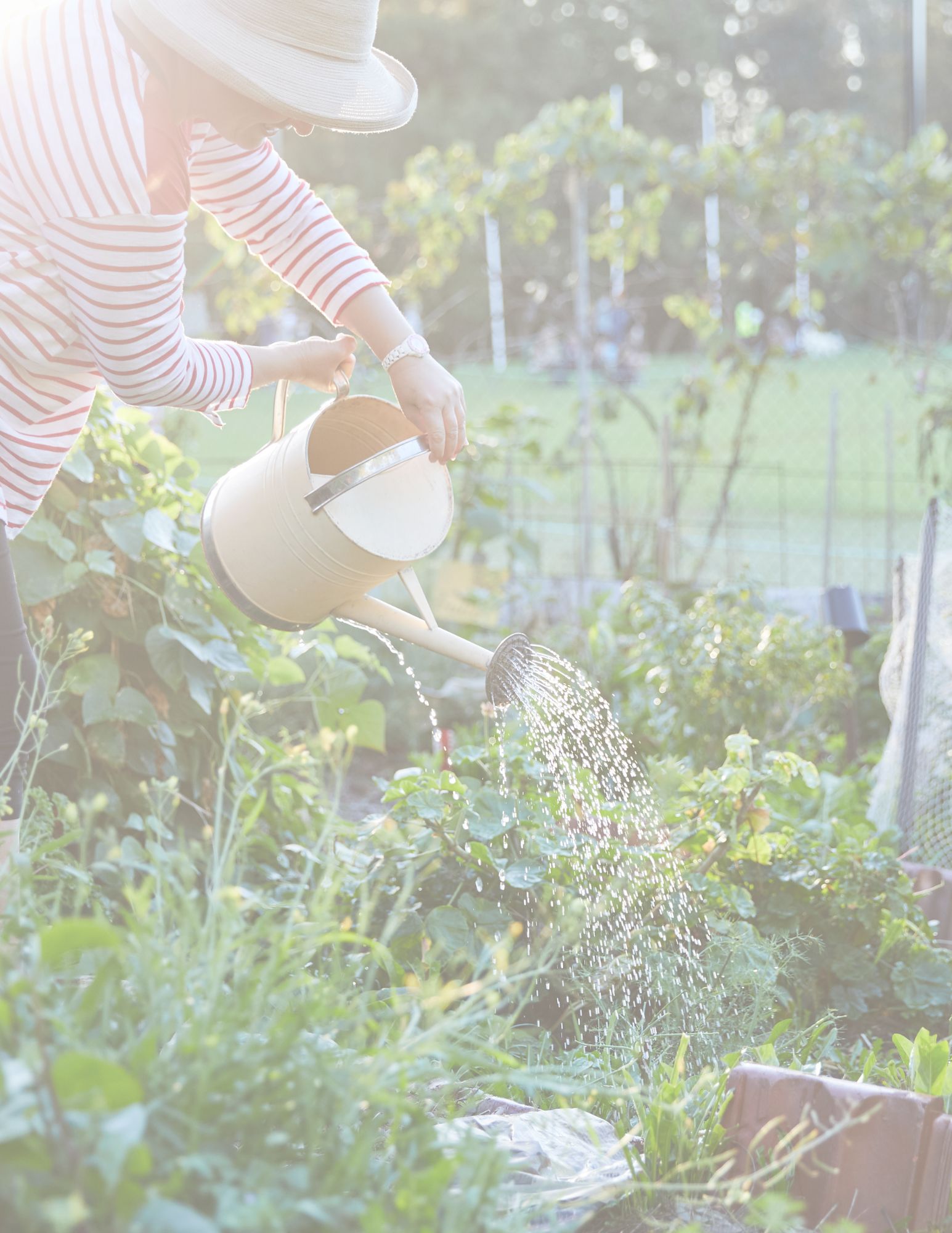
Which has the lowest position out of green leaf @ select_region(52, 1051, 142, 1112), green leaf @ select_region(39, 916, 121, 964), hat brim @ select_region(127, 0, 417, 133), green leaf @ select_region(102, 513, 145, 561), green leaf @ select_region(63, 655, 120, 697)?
green leaf @ select_region(63, 655, 120, 697)

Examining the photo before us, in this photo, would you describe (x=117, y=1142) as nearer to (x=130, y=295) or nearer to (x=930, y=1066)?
(x=130, y=295)

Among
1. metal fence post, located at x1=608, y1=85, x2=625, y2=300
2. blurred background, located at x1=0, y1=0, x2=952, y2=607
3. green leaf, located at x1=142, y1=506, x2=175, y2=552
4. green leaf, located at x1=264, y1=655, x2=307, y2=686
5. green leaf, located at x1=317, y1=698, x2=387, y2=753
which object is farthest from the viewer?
metal fence post, located at x1=608, y1=85, x2=625, y2=300

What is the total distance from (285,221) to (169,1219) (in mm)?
1206

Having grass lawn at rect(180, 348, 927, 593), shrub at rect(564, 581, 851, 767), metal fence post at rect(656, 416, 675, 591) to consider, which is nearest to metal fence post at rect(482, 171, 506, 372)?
A: grass lawn at rect(180, 348, 927, 593)

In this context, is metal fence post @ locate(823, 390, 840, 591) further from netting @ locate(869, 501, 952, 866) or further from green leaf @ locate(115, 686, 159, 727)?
green leaf @ locate(115, 686, 159, 727)

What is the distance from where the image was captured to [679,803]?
6.65 feet

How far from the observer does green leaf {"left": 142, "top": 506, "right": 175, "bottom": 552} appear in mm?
2020

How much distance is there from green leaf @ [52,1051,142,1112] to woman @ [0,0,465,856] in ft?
1.52

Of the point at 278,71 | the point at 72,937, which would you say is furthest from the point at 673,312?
the point at 72,937

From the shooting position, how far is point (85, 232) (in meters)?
1.29

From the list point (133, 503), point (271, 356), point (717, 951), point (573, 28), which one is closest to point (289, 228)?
point (271, 356)

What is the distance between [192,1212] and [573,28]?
2536 centimetres

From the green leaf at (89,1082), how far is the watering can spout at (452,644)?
83 cm

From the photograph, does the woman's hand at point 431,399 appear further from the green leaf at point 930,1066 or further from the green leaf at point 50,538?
the green leaf at point 930,1066
